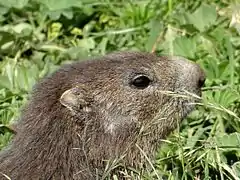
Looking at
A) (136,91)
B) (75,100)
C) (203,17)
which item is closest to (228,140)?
(136,91)

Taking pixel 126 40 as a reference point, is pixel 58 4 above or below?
above

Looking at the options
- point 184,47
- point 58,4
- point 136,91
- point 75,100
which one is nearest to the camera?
point 75,100

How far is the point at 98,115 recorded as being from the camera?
20.1 ft

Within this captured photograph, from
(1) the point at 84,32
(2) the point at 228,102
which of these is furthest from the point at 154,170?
(1) the point at 84,32

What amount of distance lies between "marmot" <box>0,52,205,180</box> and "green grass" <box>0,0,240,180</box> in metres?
0.43

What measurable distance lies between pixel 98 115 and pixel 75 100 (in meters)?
0.18

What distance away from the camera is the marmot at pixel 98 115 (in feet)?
19.5

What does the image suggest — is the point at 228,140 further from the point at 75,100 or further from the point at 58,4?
the point at 58,4

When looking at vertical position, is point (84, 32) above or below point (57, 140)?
below

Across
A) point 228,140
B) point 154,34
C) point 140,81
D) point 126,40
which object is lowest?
point 126,40

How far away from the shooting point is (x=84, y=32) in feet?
28.3

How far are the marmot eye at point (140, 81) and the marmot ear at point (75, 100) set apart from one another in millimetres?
315

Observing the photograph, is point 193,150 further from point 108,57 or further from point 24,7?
point 24,7

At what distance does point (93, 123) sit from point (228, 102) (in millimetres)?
1274
